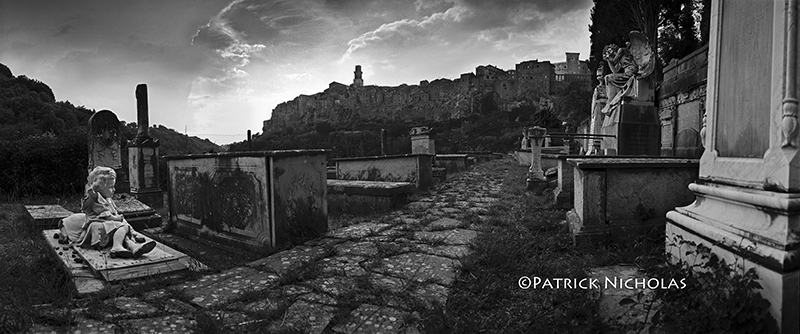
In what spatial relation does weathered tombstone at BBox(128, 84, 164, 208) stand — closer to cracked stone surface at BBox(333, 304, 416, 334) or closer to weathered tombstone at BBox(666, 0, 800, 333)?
cracked stone surface at BBox(333, 304, 416, 334)

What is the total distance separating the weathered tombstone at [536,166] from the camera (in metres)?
7.68

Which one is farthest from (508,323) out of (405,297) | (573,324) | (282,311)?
(282,311)

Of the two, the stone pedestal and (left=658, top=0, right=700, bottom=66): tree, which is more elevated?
(left=658, top=0, right=700, bottom=66): tree

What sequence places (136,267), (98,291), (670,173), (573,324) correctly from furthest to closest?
1. (670,173)
2. (136,267)
3. (98,291)
4. (573,324)

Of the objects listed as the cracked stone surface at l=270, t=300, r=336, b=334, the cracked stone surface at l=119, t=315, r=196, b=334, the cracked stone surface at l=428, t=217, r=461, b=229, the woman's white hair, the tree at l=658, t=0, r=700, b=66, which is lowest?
the cracked stone surface at l=119, t=315, r=196, b=334

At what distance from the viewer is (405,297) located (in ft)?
8.28

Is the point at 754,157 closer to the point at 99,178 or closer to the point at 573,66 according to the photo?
the point at 99,178

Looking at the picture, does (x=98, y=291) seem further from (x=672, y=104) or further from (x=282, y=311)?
(x=672, y=104)

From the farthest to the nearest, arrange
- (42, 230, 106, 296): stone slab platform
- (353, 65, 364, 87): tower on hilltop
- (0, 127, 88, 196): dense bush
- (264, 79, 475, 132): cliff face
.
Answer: (353, 65, 364, 87): tower on hilltop → (264, 79, 475, 132): cliff face → (0, 127, 88, 196): dense bush → (42, 230, 106, 296): stone slab platform

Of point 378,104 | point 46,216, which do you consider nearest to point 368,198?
point 46,216

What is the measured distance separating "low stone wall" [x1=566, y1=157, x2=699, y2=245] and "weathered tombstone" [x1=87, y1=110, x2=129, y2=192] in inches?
365

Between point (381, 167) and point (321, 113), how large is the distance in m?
69.8

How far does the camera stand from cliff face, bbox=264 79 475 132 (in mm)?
64312

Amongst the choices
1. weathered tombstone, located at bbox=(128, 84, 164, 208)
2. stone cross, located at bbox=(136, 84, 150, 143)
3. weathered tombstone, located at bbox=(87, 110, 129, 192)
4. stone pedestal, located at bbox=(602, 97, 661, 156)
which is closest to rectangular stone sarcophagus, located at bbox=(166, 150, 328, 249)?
weathered tombstone, located at bbox=(87, 110, 129, 192)
